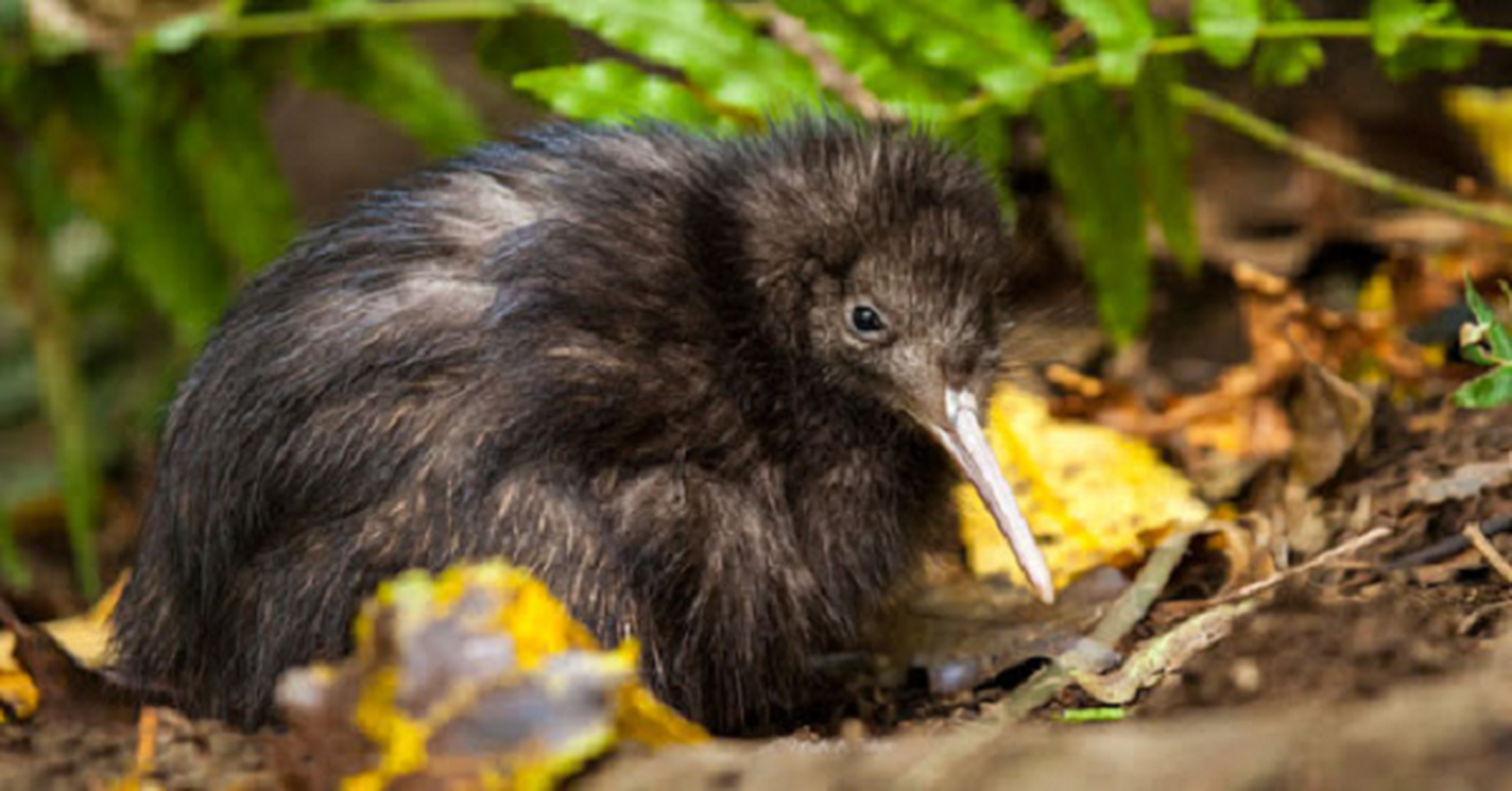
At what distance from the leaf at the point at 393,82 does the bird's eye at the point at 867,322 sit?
6.64ft

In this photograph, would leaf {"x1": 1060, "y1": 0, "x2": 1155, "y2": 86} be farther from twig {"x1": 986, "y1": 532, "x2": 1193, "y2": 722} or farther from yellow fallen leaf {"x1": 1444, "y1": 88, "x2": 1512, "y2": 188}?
yellow fallen leaf {"x1": 1444, "y1": 88, "x2": 1512, "y2": 188}

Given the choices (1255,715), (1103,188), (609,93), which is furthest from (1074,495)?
(1255,715)

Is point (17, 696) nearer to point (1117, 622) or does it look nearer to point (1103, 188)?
point (1117, 622)

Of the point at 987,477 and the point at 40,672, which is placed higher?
the point at 987,477

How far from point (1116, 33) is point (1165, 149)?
470 mm

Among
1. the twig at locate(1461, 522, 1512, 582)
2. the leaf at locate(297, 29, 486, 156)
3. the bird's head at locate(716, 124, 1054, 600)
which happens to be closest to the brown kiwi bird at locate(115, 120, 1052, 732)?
the bird's head at locate(716, 124, 1054, 600)

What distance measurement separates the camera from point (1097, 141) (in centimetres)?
464

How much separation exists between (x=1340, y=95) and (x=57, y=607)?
5251 millimetres

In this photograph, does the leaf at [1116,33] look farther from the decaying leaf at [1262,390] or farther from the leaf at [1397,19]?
the decaying leaf at [1262,390]

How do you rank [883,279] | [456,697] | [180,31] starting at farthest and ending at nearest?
1. [180,31]
2. [883,279]
3. [456,697]

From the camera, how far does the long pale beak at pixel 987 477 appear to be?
3254 millimetres

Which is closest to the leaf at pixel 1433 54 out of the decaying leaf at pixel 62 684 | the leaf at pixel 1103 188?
the leaf at pixel 1103 188

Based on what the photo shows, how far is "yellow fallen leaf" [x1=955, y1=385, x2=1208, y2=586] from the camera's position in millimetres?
3863

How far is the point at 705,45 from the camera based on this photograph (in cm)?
431
